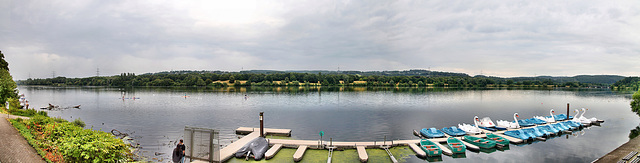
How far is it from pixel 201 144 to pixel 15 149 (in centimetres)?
820

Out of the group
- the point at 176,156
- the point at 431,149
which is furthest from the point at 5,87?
the point at 431,149

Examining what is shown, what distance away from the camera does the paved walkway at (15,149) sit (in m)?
11.8

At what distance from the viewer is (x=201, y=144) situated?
13.8 meters

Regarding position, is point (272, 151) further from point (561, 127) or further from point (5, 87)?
point (5, 87)

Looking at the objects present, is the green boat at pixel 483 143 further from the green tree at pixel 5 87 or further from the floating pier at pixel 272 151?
the green tree at pixel 5 87

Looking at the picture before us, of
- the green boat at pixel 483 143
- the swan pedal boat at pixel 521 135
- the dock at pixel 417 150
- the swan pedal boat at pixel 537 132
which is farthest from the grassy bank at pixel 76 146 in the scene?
the swan pedal boat at pixel 537 132

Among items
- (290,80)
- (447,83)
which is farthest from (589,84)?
(290,80)

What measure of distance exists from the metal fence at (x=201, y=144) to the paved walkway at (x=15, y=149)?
557 cm

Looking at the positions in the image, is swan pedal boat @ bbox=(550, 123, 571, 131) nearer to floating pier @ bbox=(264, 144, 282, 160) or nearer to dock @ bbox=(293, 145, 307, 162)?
dock @ bbox=(293, 145, 307, 162)

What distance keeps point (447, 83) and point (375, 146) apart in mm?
153372

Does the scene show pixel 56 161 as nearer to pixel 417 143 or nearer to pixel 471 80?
pixel 417 143

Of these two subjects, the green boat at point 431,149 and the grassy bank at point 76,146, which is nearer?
the grassy bank at point 76,146

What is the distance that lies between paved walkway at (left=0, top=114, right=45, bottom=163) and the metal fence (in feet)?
18.3

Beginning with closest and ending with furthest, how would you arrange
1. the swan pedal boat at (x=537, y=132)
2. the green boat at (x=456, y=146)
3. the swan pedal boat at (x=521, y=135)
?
the green boat at (x=456, y=146)
the swan pedal boat at (x=521, y=135)
the swan pedal boat at (x=537, y=132)
